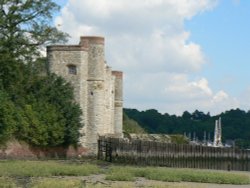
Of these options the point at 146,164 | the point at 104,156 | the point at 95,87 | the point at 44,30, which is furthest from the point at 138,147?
the point at 44,30

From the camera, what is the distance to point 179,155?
164 feet

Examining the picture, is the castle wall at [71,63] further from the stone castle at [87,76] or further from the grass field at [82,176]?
the grass field at [82,176]

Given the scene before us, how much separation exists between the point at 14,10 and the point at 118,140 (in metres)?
13.8

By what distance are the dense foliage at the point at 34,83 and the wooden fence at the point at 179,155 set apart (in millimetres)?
4902

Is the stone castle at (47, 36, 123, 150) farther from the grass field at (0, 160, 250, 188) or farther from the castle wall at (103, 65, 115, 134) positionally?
the grass field at (0, 160, 250, 188)

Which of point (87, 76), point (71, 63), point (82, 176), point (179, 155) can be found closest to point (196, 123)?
point (87, 76)

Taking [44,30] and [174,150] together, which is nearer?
[174,150]

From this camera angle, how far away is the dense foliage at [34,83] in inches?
2124

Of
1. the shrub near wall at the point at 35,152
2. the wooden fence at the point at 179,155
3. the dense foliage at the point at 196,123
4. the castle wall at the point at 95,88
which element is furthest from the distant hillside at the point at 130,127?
the dense foliage at the point at 196,123

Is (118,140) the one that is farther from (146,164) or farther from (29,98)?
(29,98)

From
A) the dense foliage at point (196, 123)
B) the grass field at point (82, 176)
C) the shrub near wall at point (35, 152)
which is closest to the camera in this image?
the grass field at point (82, 176)

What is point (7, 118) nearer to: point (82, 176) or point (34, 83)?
point (34, 83)

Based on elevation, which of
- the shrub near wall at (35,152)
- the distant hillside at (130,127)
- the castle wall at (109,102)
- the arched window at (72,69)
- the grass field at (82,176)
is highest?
the arched window at (72,69)

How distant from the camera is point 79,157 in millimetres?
56250
